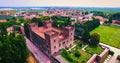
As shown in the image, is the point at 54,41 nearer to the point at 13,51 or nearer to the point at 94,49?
the point at 13,51

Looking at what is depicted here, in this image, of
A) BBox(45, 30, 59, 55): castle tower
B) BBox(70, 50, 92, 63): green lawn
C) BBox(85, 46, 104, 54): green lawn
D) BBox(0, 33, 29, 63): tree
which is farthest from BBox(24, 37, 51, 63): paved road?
BBox(85, 46, 104, 54): green lawn

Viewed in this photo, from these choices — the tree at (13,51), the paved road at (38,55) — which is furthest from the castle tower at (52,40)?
the tree at (13,51)

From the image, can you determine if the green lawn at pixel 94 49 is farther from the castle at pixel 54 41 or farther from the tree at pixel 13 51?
the tree at pixel 13 51

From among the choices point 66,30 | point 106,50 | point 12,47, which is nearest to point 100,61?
point 106,50

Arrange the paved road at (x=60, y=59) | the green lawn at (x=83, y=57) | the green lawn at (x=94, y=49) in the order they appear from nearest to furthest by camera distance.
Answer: the paved road at (x=60, y=59)
the green lawn at (x=83, y=57)
the green lawn at (x=94, y=49)

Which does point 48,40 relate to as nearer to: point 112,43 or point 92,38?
point 92,38

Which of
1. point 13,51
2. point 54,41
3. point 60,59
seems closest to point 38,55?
point 54,41

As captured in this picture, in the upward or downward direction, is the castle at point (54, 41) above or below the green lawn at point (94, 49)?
above

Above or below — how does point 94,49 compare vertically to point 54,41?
below

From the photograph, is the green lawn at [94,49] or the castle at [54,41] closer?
the castle at [54,41]

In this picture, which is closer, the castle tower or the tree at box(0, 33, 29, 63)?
the tree at box(0, 33, 29, 63)

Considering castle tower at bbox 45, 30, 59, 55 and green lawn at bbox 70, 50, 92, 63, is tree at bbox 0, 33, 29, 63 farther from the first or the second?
green lawn at bbox 70, 50, 92, 63
